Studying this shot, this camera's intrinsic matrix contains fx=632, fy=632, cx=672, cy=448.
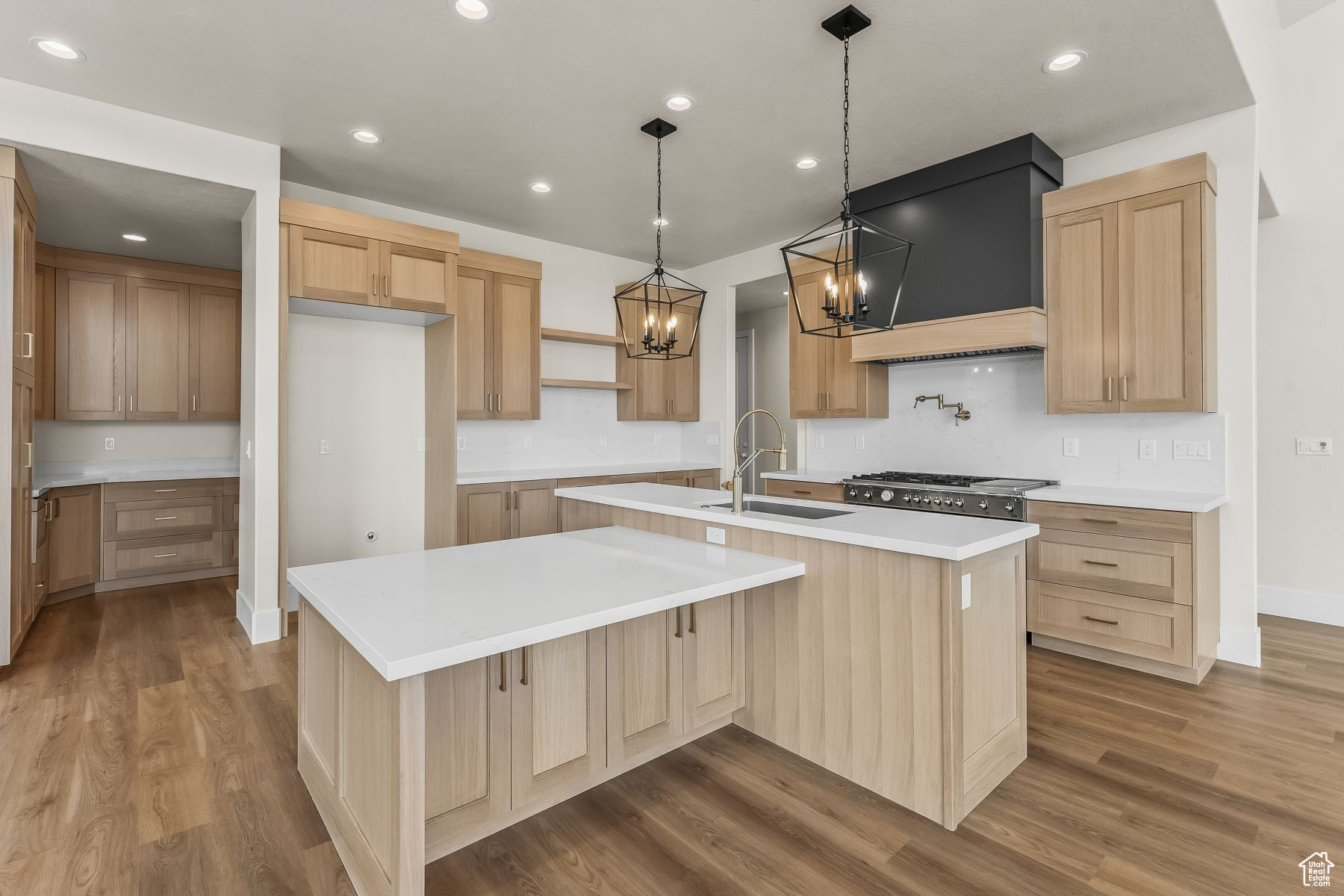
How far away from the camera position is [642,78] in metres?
2.86

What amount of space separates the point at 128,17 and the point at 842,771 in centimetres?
386

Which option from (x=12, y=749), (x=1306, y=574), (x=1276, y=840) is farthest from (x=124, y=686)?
(x=1306, y=574)

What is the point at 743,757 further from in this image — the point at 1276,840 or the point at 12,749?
the point at 12,749

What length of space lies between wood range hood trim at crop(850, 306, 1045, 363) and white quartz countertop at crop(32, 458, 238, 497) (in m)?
4.97

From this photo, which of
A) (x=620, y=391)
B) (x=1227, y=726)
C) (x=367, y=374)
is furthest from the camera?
(x=620, y=391)

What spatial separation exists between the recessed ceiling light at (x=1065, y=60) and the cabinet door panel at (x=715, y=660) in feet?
8.66

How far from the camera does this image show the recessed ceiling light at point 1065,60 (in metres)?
2.67

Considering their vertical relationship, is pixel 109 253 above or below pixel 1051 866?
above

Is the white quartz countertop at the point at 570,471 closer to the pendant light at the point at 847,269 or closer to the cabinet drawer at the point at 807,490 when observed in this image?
the cabinet drawer at the point at 807,490

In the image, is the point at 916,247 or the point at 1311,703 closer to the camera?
the point at 1311,703

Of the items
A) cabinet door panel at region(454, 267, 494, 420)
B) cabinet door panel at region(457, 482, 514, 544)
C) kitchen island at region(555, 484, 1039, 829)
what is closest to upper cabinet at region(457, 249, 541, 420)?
cabinet door panel at region(454, 267, 494, 420)

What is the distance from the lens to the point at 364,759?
63.1 inches

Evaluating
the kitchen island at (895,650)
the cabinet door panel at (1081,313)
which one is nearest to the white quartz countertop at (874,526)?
the kitchen island at (895,650)

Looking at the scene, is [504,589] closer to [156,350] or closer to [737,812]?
[737,812]
